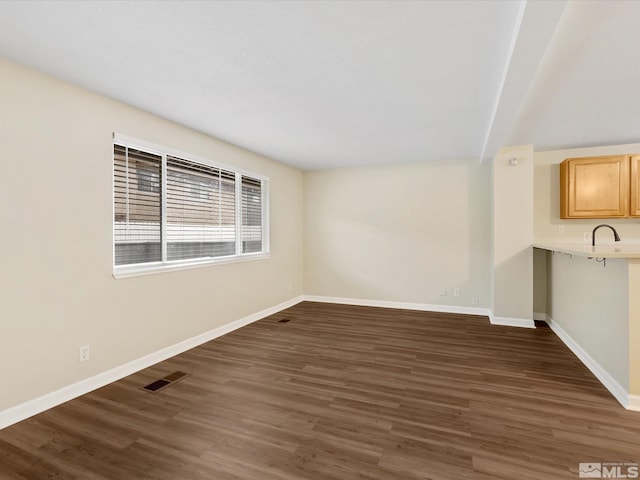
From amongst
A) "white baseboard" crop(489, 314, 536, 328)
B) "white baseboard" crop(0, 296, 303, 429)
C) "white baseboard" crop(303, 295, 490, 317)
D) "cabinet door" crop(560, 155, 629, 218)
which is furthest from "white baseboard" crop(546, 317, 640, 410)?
"white baseboard" crop(0, 296, 303, 429)

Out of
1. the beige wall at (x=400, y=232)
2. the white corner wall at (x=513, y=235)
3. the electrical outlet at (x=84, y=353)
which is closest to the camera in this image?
the electrical outlet at (x=84, y=353)

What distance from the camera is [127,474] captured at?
1.68 metres

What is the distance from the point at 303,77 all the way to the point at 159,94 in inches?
51.7

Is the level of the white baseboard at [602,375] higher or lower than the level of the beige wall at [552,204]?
lower

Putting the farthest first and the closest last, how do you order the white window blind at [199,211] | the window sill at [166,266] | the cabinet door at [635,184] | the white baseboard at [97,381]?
1. the cabinet door at [635,184]
2. the white window blind at [199,211]
3. the window sill at [166,266]
4. the white baseboard at [97,381]

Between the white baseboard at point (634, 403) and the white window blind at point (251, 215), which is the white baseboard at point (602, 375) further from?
the white window blind at point (251, 215)

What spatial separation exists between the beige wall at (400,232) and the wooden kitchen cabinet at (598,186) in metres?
1.05

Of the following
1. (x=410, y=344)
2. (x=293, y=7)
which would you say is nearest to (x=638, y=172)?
(x=410, y=344)

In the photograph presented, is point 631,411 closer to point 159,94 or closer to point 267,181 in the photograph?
point 159,94

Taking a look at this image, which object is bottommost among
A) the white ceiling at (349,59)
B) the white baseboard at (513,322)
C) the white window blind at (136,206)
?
the white baseboard at (513,322)

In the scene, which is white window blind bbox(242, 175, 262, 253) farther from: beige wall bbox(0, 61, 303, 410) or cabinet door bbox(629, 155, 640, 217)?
cabinet door bbox(629, 155, 640, 217)

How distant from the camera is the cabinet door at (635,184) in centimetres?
399

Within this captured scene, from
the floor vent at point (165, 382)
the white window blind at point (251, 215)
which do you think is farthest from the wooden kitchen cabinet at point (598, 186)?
the floor vent at point (165, 382)

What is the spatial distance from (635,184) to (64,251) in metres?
6.31
